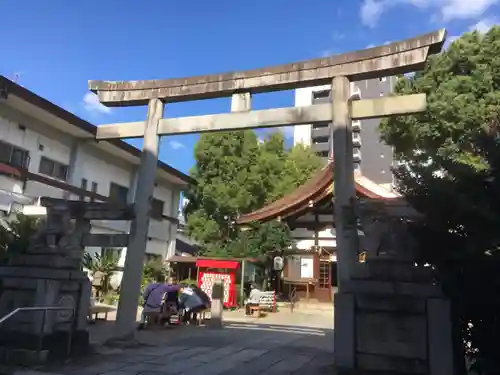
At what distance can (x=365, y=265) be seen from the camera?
6883 mm

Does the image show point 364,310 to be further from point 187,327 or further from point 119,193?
point 119,193

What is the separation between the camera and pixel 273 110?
31.0 ft

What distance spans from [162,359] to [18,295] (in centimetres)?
269

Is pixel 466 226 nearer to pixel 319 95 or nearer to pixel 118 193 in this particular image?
pixel 118 193

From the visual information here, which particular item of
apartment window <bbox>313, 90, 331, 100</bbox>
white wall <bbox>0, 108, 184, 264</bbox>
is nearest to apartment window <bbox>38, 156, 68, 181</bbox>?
white wall <bbox>0, 108, 184, 264</bbox>

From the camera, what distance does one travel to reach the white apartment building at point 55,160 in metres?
14.8

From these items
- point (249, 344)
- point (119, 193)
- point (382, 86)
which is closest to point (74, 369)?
point (249, 344)

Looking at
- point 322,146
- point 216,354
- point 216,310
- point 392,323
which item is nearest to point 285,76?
point 392,323

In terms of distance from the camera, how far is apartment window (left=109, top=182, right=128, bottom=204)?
20703mm

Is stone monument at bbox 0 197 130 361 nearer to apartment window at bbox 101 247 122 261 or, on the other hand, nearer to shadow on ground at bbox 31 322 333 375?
shadow on ground at bbox 31 322 333 375

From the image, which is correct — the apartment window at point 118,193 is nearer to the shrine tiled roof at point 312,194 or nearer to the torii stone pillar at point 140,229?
the shrine tiled roof at point 312,194

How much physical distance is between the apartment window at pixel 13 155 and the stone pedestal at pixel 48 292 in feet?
26.1

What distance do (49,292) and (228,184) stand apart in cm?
1791

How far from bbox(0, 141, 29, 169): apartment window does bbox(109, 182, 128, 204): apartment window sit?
496 cm
